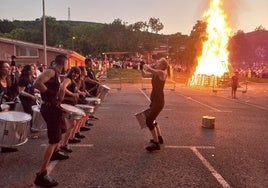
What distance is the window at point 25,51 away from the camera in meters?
43.9

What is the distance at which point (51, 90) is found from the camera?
5.50 m

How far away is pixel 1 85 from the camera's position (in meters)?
7.11

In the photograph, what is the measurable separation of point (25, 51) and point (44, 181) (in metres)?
41.1

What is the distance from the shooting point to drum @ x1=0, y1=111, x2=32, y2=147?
6180 millimetres

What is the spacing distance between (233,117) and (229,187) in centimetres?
840

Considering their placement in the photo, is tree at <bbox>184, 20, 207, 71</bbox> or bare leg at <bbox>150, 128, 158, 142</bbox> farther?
tree at <bbox>184, 20, 207, 71</bbox>

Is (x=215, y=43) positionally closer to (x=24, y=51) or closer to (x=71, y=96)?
(x=24, y=51)

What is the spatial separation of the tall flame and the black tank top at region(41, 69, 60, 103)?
39050 mm

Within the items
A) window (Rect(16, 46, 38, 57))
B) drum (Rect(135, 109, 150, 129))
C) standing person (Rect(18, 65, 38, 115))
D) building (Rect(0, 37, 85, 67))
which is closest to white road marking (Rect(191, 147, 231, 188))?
drum (Rect(135, 109, 150, 129))

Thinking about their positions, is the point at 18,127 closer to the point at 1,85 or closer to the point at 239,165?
the point at 1,85

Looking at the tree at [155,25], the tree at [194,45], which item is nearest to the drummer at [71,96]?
the tree at [194,45]

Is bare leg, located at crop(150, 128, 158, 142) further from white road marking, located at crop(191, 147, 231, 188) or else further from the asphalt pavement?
white road marking, located at crop(191, 147, 231, 188)

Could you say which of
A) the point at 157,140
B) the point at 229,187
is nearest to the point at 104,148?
the point at 157,140

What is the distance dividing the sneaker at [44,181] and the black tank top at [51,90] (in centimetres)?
107
